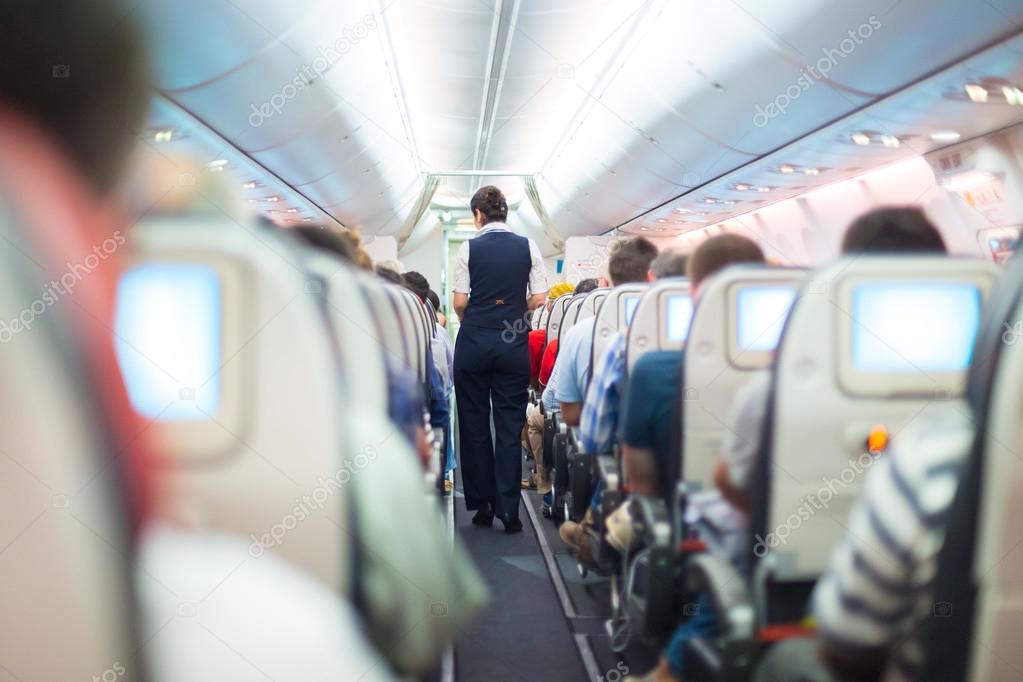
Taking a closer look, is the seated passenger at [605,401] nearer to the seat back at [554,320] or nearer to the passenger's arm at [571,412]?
the passenger's arm at [571,412]

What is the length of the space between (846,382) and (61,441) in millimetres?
1402

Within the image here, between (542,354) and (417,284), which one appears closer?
(417,284)

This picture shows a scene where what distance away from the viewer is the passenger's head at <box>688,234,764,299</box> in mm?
1479

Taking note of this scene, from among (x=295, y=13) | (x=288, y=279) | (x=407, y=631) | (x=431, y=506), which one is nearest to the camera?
(x=288, y=279)

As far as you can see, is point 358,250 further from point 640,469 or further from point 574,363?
point 574,363

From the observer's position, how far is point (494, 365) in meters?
2.84

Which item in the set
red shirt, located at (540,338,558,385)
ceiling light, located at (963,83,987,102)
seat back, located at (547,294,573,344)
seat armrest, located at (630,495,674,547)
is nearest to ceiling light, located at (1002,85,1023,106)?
ceiling light, located at (963,83,987,102)

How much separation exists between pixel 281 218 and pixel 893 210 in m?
1.08

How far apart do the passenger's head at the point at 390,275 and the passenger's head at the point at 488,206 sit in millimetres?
339

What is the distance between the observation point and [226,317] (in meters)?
1.36

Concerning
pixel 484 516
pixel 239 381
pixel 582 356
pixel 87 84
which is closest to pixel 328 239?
pixel 239 381

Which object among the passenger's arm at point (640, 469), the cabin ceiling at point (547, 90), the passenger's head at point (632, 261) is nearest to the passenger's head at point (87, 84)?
the cabin ceiling at point (547, 90)

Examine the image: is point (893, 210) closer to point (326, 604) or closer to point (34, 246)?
point (326, 604)

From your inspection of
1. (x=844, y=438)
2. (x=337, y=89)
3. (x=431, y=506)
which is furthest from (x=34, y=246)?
(x=844, y=438)
